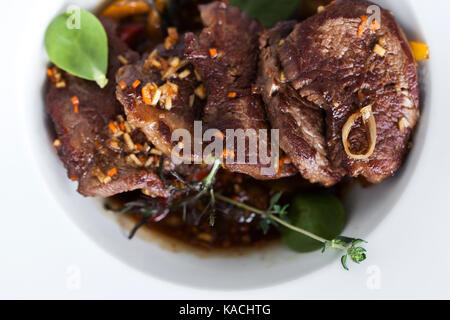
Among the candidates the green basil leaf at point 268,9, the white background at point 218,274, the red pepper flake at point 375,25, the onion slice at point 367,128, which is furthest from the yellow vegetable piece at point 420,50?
the green basil leaf at point 268,9

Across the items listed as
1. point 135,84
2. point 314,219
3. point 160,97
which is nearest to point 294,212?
point 314,219

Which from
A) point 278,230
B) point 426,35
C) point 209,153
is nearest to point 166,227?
point 278,230

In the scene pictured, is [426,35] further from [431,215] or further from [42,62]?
[42,62]

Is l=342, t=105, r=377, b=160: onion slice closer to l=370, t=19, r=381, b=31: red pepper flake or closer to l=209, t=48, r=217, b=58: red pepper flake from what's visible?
l=370, t=19, r=381, b=31: red pepper flake

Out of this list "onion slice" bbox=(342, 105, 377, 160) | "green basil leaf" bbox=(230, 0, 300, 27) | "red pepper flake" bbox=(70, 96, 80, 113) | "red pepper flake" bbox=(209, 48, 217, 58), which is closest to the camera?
"onion slice" bbox=(342, 105, 377, 160)

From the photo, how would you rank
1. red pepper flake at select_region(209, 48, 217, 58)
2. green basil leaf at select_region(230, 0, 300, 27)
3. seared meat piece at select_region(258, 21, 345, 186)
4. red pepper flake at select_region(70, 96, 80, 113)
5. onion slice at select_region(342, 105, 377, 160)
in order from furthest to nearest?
1. green basil leaf at select_region(230, 0, 300, 27)
2. red pepper flake at select_region(70, 96, 80, 113)
3. red pepper flake at select_region(209, 48, 217, 58)
4. seared meat piece at select_region(258, 21, 345, 186)
5. onion slice at select_region(342, 105, 377, 160)

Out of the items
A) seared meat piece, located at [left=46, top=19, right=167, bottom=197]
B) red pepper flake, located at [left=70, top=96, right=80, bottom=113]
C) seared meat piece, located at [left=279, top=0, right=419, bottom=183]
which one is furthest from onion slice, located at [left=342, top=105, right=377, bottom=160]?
red pepper flake, located at [left=70, top=96, right=80, bottom=113]

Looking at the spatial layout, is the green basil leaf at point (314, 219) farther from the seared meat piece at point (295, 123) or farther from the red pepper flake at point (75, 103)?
the red pepper flake at point (75, 103)
